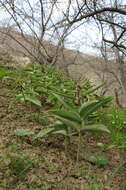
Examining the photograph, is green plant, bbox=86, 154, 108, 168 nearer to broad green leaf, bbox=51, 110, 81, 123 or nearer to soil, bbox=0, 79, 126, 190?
soil, bbox=0, 79, 126, 190

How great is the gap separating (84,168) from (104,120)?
2.17 feet

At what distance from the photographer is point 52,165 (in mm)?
991

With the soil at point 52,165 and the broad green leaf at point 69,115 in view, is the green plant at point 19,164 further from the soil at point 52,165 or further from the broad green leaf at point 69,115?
the broad green leaf at point 69,115

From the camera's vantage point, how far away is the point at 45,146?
44.1 inches

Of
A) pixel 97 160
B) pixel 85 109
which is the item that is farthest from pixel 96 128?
pixel 97 160

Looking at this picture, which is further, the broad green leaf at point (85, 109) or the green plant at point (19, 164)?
the broad green leaf at point (85, 109)

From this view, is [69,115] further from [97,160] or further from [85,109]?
[97,160]

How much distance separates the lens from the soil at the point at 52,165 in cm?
85

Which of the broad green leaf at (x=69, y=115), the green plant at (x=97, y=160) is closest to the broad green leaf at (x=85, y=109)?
the broad green leaf at (x=69, y=115)

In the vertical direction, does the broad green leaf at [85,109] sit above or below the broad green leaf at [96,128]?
above

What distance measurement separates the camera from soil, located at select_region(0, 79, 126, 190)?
85cm

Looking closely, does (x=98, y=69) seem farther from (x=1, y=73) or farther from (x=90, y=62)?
(x=1, y=73)

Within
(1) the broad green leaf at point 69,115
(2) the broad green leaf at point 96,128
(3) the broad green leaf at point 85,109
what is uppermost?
(3) the broad green leaf at point 85,109

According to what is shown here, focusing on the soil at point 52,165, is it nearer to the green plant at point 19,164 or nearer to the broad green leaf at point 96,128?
the green plant at point 19,164
